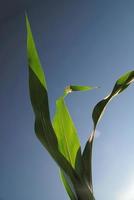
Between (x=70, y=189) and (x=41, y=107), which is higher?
(x=41, y=107)

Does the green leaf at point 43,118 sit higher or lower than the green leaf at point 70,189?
higher

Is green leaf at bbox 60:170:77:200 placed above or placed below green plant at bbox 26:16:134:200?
below

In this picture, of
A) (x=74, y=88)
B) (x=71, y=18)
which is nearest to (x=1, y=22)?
(x=71, y=18)

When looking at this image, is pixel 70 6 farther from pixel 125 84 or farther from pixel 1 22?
pixel 125 84

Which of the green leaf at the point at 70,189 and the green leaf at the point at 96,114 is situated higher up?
the green leaf at the point at 96,114

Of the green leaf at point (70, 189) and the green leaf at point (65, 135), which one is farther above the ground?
the green leaf at point (65, 135)

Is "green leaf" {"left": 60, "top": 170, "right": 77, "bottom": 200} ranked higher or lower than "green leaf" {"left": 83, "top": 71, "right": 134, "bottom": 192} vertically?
lower

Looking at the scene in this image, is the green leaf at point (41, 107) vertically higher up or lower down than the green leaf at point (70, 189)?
higher up

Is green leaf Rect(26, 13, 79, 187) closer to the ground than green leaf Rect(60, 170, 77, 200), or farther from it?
farther from it
